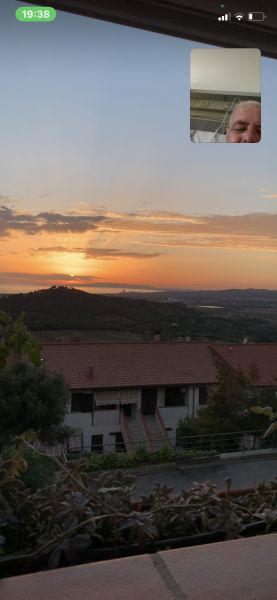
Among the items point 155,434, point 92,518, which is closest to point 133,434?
point 155,434

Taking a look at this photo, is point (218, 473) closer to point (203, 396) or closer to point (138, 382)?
point (203, 396)

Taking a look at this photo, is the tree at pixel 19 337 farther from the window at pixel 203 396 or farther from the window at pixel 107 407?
the window at pixel 203 396

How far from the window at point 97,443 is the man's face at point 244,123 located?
1045mm

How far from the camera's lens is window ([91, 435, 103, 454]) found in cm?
150

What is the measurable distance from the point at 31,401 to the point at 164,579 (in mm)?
1063

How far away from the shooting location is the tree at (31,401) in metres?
1.22

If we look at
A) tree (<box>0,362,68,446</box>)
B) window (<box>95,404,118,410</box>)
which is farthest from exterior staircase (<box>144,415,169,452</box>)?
tree (<box>0,362,68,446</box>)

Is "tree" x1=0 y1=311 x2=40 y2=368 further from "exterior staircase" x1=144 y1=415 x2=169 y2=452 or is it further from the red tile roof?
"exterior staircase" x1=144 y1=415 x2=169 y2=452

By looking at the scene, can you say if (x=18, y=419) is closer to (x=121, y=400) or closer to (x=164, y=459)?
(x=121, y=400)

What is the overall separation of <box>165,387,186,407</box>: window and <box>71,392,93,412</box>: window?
0.94 ft

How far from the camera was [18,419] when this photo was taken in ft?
5.25

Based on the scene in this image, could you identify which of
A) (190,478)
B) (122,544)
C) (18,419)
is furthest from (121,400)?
(122,544)

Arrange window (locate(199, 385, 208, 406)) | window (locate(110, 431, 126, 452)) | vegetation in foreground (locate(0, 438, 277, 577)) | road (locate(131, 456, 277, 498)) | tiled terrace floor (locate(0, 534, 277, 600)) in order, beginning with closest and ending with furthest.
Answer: tiled terrace floor (locate(0, 534, 277, 600)), vegetation in foreground (locate(0, 438, 277, 577)), road (locate(131, 456, 277, 498)), window (locate(110, 431, 126, 452)), window (locate(199, 385, 208, 406))

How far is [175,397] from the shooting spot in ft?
5.90
